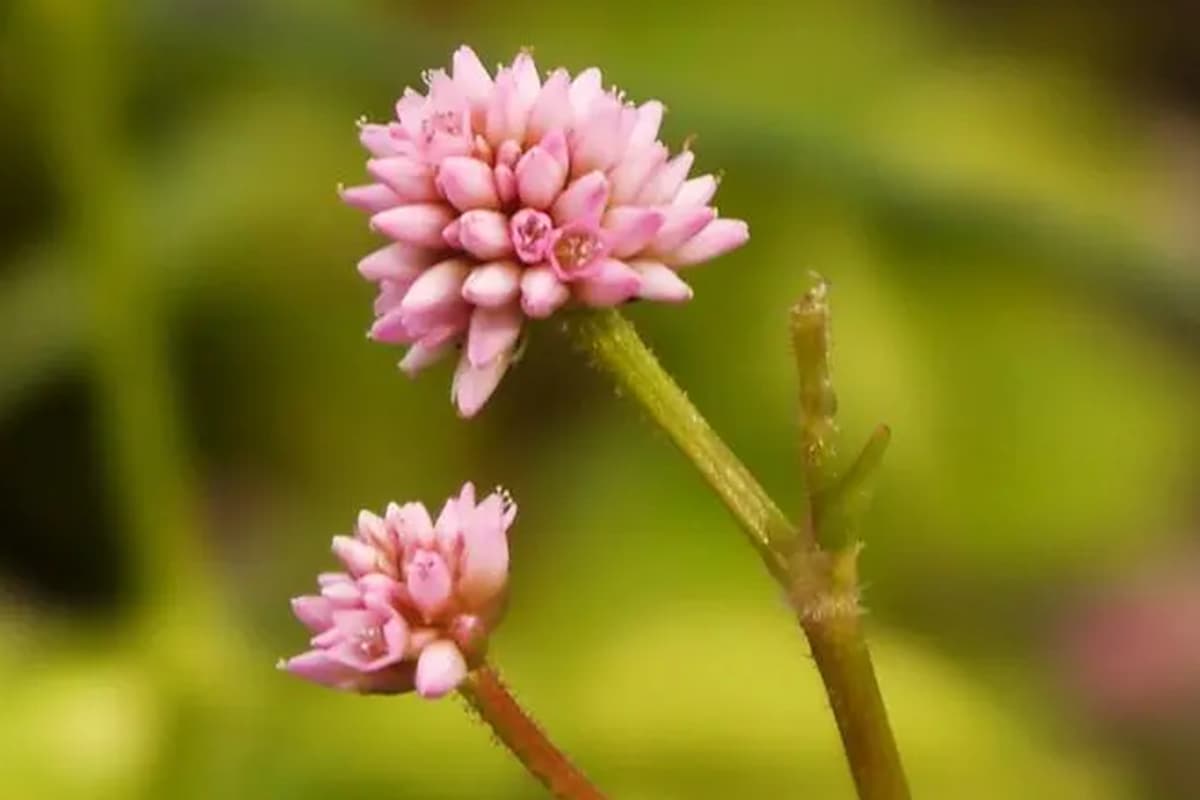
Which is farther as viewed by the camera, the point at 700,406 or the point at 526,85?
the point at 700,406

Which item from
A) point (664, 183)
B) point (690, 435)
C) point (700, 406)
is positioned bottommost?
point (690, 435)

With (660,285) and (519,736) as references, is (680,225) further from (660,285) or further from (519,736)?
(519,736)

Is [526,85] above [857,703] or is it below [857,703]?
above

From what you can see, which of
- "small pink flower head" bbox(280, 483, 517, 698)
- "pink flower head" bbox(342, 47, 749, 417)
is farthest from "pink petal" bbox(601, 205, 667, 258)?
"small pink flower head" bbox(280, 483, 517, 698)

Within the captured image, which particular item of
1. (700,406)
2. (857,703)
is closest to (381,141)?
(857,703)

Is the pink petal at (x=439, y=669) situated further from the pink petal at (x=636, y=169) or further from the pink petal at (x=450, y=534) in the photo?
the pink petal at (x=636, y=169)

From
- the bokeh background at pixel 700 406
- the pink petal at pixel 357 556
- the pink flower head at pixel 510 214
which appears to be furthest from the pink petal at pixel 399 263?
the bokeh background at pixel 700 406
